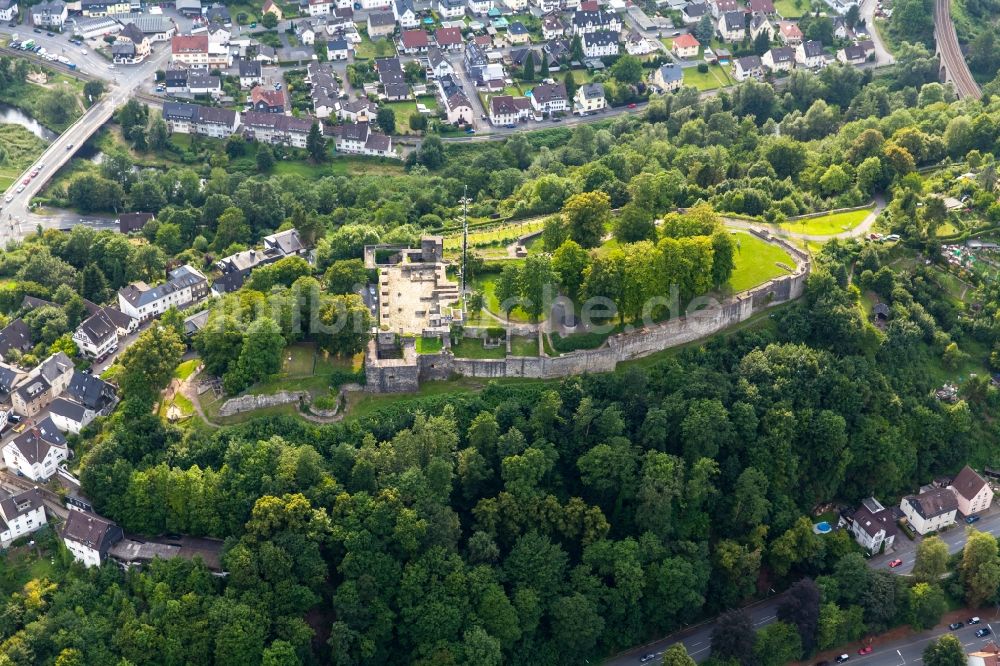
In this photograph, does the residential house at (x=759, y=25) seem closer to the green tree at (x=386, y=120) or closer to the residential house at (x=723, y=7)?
the residential house at (x=723, y=7)

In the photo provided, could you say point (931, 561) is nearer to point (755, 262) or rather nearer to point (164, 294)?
point (755, 262)

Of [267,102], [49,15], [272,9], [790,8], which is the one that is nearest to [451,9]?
[272,9]

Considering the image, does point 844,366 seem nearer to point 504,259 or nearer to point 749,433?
point 749,433

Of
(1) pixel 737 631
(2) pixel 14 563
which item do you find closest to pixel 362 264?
(2) pixel 14 563

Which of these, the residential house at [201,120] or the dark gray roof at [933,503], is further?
the residential house at [201,120]

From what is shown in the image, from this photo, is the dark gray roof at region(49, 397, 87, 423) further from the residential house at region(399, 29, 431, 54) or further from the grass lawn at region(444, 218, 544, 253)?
the residential house at region(399, 29, 431, 54)

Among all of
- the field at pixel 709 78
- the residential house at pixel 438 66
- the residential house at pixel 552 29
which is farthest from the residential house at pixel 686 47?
the residential house at pixel 438 66

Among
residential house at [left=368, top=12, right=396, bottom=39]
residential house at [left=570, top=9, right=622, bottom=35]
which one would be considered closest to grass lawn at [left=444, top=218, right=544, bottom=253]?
residential house at [left=570, top=9, right=622, bottom=35]
